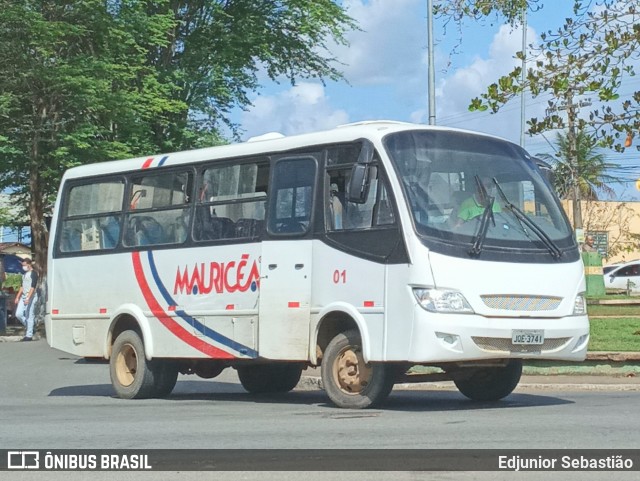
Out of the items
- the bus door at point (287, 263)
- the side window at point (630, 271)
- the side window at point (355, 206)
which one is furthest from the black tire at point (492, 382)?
the side window at point (630, 271)

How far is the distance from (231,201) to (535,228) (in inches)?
143

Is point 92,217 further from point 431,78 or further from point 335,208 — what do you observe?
point 431,78

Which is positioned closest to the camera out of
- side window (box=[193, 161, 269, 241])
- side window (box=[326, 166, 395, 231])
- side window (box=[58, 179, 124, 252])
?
side window (box=[326, 166, 395, 231])

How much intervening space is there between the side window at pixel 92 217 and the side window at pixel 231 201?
1.70 meters

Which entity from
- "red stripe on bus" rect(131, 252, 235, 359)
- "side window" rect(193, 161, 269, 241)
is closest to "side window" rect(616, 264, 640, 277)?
"red stripe on bus" rect(131, 252, 235, 359)

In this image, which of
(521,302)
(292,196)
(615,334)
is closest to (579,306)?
(521,302)

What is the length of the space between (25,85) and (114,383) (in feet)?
56.9

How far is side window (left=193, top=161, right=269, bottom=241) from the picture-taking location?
14469 mm

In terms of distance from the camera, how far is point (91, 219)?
1705 cm

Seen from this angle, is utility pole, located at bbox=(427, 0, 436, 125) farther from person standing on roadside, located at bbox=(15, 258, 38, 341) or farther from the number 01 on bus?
the number 01 on bus

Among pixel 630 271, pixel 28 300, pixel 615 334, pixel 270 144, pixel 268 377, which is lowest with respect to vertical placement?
pixel 268 377

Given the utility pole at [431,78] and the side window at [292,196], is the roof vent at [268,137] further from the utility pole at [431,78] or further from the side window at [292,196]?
the utility pole at [431,78]

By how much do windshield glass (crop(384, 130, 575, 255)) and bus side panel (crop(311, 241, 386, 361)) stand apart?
76 cm

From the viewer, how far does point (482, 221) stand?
42.0 ft
